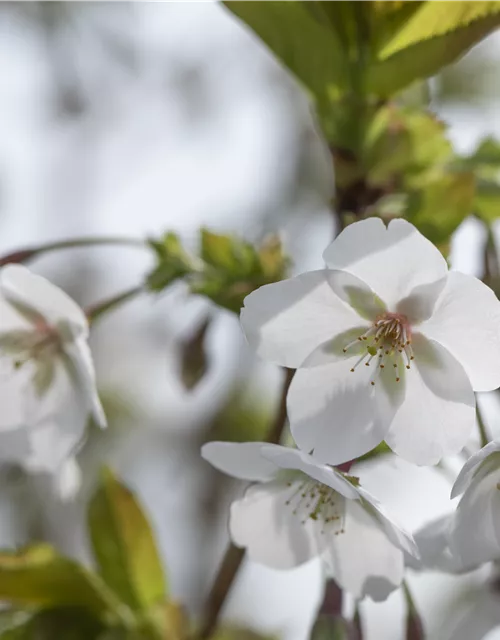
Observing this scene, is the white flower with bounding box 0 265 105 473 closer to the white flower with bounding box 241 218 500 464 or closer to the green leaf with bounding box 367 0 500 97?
the white flower with bounding box 241 218 500 464

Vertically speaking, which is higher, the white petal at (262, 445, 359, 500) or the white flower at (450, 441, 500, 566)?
the white petal at (262, 445, 359, 500)

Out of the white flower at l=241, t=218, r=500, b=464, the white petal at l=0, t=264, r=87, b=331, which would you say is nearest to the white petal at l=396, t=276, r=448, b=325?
the white flower at l=241, t=218, r=500, b=464

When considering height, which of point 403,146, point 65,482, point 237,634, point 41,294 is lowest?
point 237,634

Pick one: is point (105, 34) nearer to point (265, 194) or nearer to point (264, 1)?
point (265, 194)

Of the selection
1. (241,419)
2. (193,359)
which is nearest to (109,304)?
(193,359)

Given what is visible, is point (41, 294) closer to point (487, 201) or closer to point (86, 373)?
point (86, 373)
